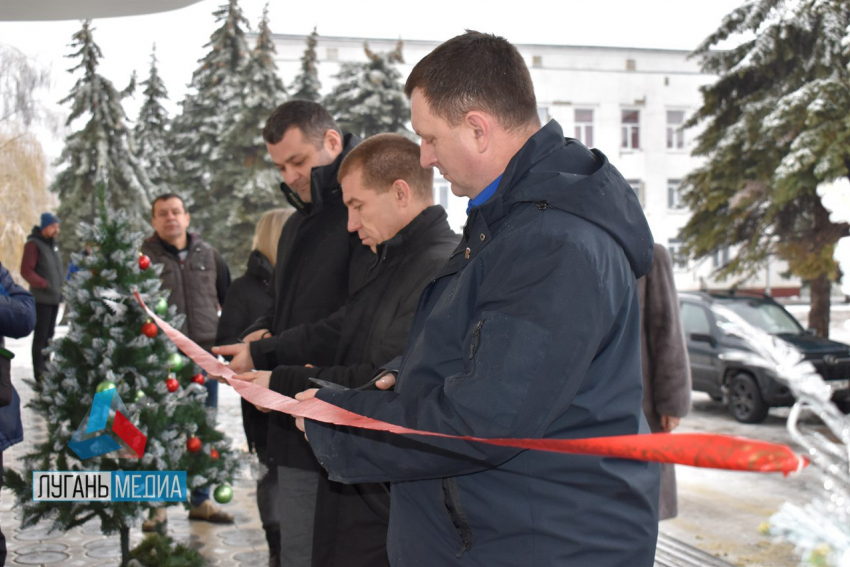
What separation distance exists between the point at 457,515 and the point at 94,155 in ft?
71.9

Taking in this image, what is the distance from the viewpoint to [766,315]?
1209cm

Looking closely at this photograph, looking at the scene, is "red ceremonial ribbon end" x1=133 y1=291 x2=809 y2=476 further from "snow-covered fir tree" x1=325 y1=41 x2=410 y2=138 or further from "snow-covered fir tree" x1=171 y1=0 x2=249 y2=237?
"snow-covered fir tree" x1=171 y1=0 x2=249 y2=237

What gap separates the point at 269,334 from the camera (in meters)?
3.95

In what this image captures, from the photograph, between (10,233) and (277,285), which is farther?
(10,233)

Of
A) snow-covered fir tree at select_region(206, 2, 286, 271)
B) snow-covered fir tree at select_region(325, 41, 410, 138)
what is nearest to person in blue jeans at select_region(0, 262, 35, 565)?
snow-covered fir tree at select_region(325, 41, 410, 138)

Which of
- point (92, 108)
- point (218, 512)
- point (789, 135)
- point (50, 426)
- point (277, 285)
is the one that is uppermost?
point (92, 108)

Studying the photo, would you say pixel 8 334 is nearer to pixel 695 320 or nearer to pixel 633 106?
pixel 695 320

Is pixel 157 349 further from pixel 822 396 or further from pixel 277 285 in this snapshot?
pixel 822 396

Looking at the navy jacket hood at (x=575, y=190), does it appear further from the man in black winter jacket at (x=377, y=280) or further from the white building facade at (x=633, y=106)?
the white building facade at (x=633, y=106)

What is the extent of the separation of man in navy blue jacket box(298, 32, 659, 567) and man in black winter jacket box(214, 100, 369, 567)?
1539 mm

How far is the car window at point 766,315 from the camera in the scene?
38.8 feet

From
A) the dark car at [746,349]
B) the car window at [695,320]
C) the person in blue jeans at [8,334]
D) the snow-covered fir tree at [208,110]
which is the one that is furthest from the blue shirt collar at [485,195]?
the snow-covered fir tree at [208,110]

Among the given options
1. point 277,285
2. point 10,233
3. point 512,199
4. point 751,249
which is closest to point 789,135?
point 751,249

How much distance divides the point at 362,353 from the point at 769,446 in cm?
219
